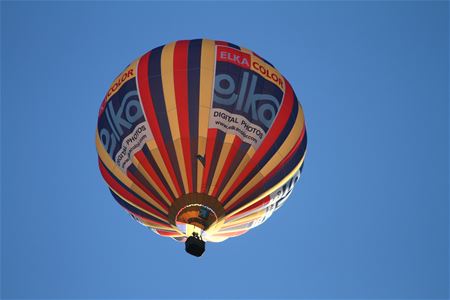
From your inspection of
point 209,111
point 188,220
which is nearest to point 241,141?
point 209,111

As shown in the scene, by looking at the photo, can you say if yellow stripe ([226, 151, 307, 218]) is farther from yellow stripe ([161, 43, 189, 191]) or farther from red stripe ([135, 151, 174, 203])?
red stripe ([135, 151, 174, 203])

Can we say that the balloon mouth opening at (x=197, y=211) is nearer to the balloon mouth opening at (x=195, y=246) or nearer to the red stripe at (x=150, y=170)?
the balloon mouth opening at (x=195, y=246)

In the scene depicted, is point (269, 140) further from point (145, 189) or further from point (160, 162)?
point (145, 189)

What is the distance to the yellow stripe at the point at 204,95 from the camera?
15828 millimetres

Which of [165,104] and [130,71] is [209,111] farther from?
[130,71]

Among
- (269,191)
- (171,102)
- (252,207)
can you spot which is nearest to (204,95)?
(171,102)

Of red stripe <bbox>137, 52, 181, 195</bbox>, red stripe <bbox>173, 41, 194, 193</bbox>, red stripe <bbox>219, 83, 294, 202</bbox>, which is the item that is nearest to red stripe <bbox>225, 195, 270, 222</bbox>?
red stripe <bbox>219, 83, 294, 202</bbox>

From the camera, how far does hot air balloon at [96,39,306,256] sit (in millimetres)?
A: 15859

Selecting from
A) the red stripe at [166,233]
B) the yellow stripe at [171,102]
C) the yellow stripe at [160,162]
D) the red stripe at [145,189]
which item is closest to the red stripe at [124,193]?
the red stripe at [145,189]

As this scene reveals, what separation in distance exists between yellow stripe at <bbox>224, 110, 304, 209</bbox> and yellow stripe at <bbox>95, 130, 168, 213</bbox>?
5.20 ft

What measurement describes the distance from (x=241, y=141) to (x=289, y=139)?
1172 millimetres

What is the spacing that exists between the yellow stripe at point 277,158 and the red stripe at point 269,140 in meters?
0.18

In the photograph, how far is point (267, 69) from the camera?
667 inches

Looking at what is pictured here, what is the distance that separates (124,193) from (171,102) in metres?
2.17
